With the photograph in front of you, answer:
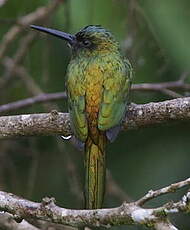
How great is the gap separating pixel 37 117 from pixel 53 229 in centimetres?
47

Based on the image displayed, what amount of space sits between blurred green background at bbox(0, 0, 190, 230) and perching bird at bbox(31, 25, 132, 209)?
477 millimetres

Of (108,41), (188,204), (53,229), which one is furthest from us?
(108,41)

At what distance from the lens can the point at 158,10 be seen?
448 centimetres

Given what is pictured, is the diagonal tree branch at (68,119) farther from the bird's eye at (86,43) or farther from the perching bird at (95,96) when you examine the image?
the bird's eye at (86,43)

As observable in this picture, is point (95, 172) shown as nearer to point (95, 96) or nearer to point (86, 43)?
point (95, 96)

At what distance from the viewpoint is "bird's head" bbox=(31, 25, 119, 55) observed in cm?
362

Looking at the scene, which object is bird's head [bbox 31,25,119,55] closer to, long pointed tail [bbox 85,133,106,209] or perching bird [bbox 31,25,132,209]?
perching bird [bbox 31,25,132,209]

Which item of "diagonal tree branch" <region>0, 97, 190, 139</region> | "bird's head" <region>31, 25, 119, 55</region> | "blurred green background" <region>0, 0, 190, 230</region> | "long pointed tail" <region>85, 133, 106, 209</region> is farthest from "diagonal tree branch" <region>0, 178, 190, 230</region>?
"blurred green background" <region>0, 0, 190, 230</region>

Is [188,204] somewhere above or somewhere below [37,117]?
below

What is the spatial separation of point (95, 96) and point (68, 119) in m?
0.15

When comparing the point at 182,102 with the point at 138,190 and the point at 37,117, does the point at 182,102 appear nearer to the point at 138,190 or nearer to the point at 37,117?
the point at 37,117

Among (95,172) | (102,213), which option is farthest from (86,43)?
(102,213)

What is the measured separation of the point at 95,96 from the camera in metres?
3.22

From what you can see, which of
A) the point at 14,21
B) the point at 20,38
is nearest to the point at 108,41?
the point at 14,21
